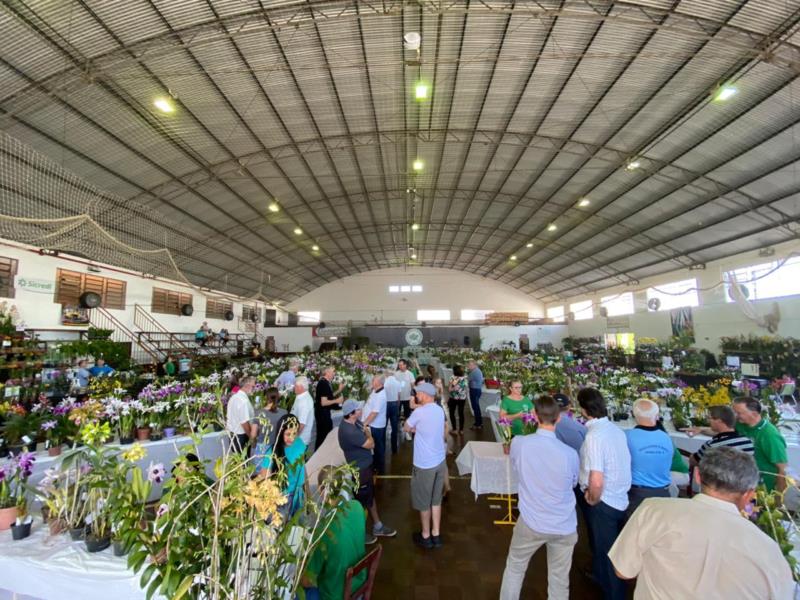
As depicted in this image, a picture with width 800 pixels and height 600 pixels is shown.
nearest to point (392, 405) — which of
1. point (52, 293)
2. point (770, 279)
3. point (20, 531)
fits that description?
point (20, 531)

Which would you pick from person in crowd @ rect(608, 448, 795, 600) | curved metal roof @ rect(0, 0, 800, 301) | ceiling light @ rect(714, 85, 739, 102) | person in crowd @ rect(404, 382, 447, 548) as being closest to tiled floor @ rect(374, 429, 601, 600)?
person in crowd @ rect(404, 382, 447, 548)

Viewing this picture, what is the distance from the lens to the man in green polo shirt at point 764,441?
8.98ft

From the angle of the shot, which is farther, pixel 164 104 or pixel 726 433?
pixel 164 104

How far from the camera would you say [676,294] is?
58.1 ft

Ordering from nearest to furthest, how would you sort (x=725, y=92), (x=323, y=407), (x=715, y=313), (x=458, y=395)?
1. (x=323, y=407)
2. (x=458, y=395)
3. (x=725, y=92)
4. (x=715, y=313)

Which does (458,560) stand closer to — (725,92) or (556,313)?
(725,92)

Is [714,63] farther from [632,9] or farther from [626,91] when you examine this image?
[632,9]

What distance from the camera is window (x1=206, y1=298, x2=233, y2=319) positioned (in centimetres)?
2052

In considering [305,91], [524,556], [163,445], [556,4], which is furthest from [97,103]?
[524,556]

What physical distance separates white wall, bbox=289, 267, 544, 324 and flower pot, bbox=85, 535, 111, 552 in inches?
1125

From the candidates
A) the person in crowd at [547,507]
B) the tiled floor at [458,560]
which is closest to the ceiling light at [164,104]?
the tiled floor at [458,560]

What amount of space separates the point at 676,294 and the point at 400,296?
18.9 m

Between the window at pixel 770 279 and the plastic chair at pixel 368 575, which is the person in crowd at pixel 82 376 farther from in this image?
the window at pixel 770 279

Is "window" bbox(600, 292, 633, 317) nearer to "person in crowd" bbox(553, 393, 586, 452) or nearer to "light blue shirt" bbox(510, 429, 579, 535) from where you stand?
"person in crowd" bbox(553, 393, 586, 452)
